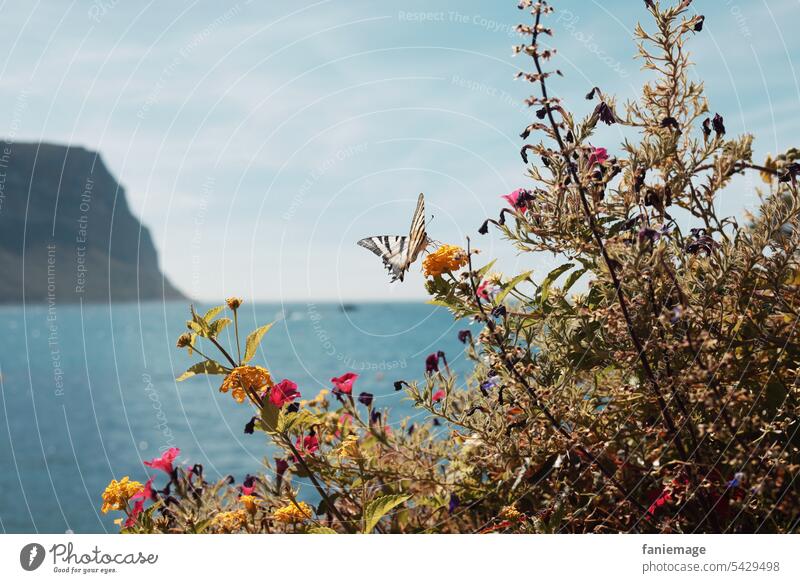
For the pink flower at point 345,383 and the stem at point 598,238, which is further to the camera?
the pink flower at point 345,383

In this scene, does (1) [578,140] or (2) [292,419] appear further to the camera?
(2) [292,419]

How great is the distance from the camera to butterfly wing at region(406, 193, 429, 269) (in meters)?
2.53

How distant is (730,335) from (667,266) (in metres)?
0.34

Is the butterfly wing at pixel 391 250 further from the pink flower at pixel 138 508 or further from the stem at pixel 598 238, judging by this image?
the pink flower at pixel 138 508

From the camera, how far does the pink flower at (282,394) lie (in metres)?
2.24

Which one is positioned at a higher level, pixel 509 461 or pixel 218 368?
pixel 218 368

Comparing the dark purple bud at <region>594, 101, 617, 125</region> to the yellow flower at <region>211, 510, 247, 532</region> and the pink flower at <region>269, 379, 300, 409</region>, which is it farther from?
the yellow flower at <region>211, 510, 247, 532</region>

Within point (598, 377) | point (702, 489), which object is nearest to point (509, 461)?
point (598, 377)

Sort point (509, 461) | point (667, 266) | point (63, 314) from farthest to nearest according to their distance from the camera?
point (63, 314)
point (509, 461)
point (667, 266)

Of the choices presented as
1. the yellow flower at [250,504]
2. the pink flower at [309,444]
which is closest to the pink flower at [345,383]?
the pink flower at [309,444]
